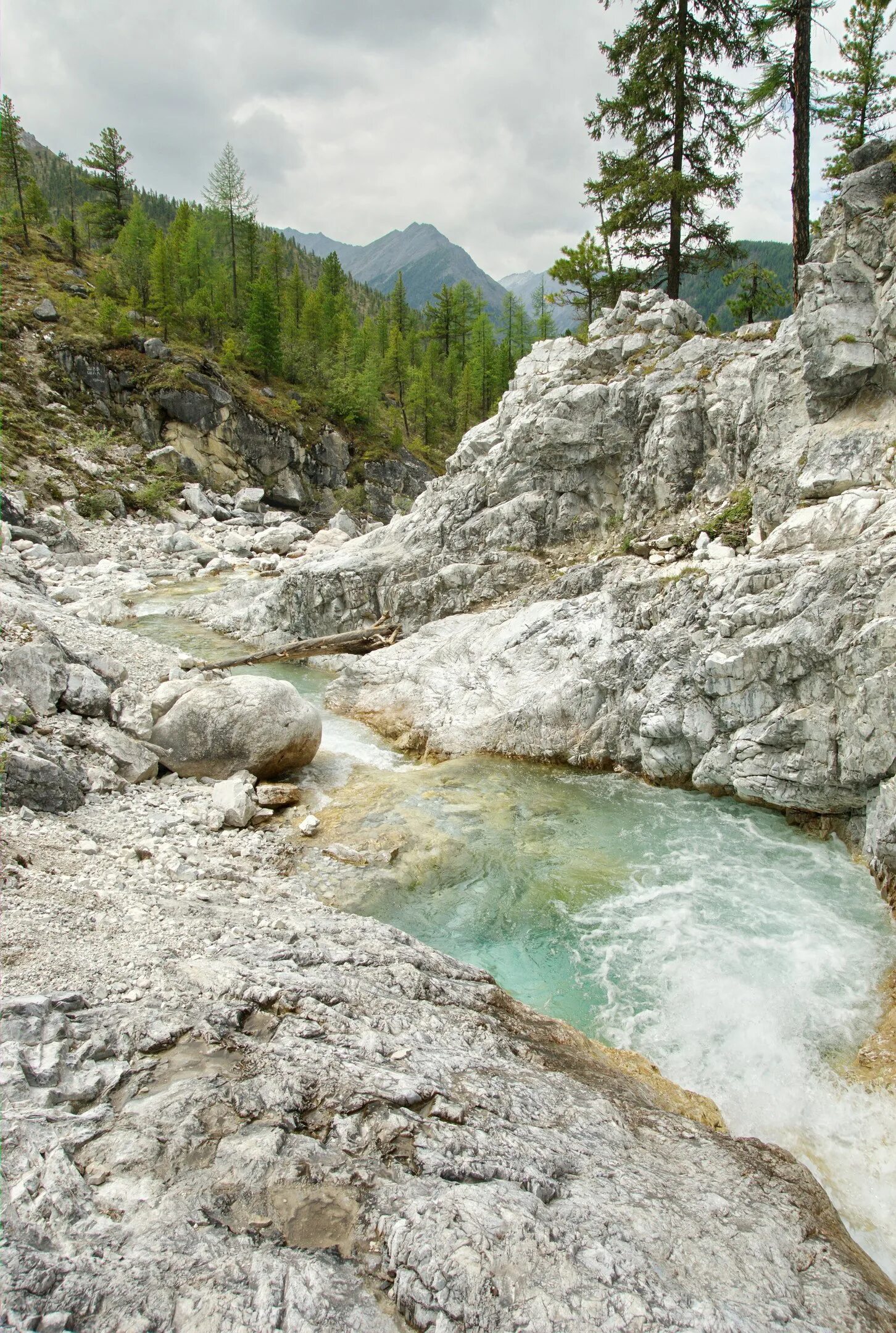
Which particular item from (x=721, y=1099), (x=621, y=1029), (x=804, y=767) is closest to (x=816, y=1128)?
(x=721, y=1099)

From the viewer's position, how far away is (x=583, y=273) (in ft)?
113

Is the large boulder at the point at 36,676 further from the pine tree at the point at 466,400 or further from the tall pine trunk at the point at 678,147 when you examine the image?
the pine tree at the point at 466,400

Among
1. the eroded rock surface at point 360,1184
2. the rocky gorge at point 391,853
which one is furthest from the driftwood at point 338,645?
the eroded rock surface at point 360,1184

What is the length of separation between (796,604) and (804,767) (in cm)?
303

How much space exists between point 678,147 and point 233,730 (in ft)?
82.8

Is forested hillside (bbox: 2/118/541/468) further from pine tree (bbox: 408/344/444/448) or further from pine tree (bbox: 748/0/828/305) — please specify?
pine tree (bbox: 748/0/828/305)

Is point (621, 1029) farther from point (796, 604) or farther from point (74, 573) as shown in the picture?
point (74, 573)

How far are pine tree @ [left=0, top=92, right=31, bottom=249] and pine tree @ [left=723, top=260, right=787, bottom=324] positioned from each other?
7260 centimetres

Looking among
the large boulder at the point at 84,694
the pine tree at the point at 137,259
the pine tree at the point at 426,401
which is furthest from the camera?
the pine tree at the point at 426,401

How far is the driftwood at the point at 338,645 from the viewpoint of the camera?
23.5m

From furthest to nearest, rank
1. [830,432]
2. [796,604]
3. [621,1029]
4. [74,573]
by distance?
[74,573], [830,432], [796,604], [621,1029]

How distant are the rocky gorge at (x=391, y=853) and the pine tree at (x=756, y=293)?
24.9 ft

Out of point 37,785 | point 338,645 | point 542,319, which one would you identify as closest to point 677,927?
point 37,785

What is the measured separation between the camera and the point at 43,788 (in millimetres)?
9195
